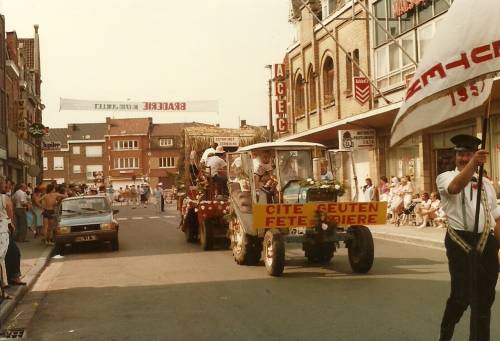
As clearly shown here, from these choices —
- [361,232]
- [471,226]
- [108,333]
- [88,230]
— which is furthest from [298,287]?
[88,230]

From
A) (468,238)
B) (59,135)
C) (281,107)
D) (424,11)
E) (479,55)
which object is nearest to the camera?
(479,55)

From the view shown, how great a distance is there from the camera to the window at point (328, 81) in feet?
101

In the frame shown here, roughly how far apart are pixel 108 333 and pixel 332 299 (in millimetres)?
2998

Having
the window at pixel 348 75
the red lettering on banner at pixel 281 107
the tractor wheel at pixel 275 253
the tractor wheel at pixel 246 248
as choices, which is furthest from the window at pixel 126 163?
the tractor wheel at pixel 275 253

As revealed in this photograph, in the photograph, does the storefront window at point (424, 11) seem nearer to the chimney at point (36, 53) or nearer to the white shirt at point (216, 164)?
the white shirt at point (216, 164)

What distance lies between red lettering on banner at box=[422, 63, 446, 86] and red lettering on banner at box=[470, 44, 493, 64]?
0.63 feet

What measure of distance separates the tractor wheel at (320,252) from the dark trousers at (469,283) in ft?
22.4

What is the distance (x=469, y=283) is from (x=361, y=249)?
18.2 feet

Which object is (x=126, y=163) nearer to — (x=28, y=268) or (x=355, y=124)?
(x=355, y=124)

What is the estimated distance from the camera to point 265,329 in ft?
23.1

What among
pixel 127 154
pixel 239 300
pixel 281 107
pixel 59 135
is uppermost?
pixel 59 135

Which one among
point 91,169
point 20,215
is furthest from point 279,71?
point 91,169

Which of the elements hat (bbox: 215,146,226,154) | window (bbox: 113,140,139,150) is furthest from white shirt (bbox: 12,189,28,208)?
window (bbox: 113,140,139,150)

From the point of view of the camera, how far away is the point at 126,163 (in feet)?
338
